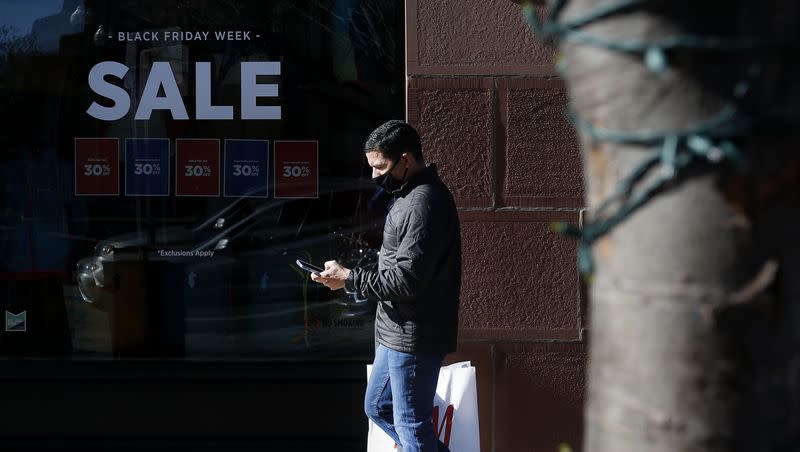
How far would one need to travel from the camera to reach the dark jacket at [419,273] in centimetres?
420

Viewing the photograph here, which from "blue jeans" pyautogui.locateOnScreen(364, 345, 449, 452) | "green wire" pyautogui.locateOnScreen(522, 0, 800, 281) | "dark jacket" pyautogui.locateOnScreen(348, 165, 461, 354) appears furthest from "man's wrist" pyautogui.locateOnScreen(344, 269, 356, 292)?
"green wire" pyautogui.locateOnScreen(522, 0, 800, 281)

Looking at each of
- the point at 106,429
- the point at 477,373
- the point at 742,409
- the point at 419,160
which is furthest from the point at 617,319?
the point at 106,429

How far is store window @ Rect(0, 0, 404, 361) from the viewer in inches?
221

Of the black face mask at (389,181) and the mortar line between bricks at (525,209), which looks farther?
the mortar line between bricks at (525,209)

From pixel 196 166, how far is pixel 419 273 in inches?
78.0

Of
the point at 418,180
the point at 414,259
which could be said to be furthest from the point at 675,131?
the point at 418,180

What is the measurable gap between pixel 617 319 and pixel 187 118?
4.49 meters

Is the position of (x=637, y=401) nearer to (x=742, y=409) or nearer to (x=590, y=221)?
(x=742, y=409)

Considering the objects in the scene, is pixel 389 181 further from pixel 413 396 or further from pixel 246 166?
pixel 246 166

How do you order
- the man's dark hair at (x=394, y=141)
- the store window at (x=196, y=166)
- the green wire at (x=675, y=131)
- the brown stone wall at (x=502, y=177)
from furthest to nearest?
the store window at (x=196, y=166), the brown stone wall at (x=502, y=177), the man's dark hair at (x=394, y=141), the green wire at (x=675, y=131)

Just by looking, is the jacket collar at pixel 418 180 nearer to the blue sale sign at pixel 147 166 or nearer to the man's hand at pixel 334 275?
the man's hand at pixel 334 275

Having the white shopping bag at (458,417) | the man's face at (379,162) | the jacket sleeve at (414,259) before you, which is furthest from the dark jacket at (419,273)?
the white shopping bag at (458,417)

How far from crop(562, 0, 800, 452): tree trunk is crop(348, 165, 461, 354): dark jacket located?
9.02ft

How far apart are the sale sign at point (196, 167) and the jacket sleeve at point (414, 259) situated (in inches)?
67.5
